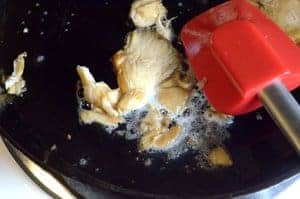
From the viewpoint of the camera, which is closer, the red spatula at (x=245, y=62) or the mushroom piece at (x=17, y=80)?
the red spatula at (x=245, y=62)

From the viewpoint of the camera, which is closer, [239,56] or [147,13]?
[239,56]

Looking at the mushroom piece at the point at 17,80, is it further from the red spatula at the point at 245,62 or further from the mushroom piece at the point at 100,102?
the red spatula at the point at 245,62

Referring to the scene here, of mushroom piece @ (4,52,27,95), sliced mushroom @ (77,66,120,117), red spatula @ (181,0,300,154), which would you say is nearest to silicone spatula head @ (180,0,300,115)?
red spatula @ (181,0,300,154)

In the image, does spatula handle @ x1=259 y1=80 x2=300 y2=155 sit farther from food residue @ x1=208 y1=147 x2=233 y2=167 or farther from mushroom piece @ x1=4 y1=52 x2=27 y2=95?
mushroom piece @ x1=4 y1=52 x2=27 y2=95

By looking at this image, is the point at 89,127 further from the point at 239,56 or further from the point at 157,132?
the point at 239,56

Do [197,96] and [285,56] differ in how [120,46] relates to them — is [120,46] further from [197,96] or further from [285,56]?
[285,56]

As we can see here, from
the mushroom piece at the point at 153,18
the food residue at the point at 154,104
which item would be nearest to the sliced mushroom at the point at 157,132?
the food residue at the point at 154,104

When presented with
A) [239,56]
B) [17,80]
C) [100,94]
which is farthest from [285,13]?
[17,80]
